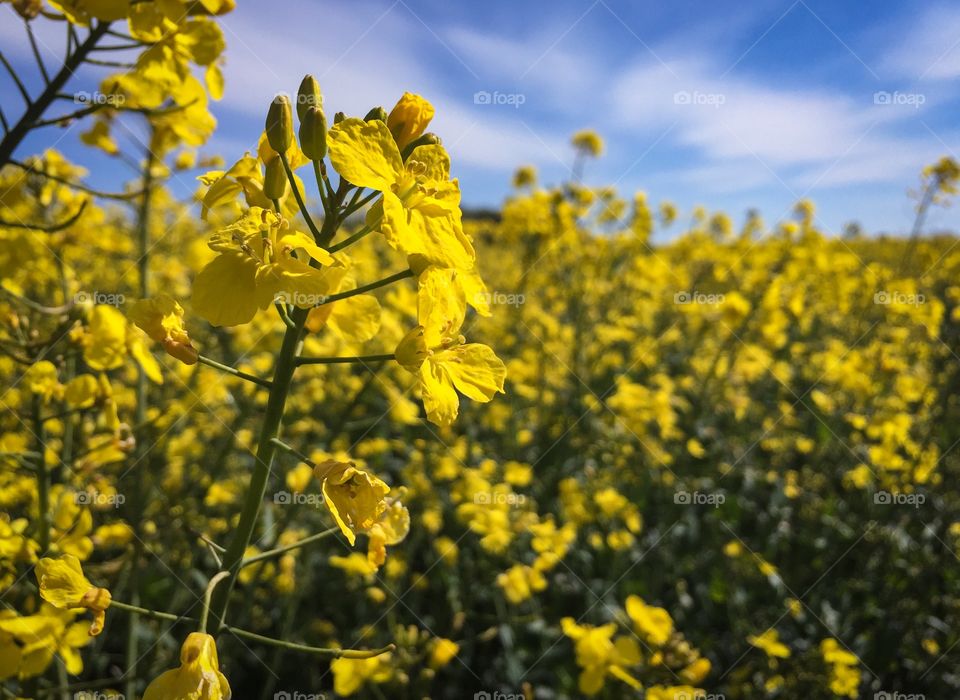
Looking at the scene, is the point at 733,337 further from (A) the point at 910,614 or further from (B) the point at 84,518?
(B) the point at 84,518

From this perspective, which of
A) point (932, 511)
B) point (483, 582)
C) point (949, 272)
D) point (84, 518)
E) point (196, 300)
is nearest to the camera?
point (196, 300)

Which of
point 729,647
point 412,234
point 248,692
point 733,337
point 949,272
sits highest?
point 949,272

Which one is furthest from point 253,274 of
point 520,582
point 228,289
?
point 520,582

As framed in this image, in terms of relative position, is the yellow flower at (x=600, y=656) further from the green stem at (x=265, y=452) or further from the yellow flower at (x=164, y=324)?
the yellow flower at (x=164, y=324)

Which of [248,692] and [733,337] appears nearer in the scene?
[248,692]

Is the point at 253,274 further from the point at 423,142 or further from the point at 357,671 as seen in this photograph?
the point at 357,671

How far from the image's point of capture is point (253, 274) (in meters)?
0.98

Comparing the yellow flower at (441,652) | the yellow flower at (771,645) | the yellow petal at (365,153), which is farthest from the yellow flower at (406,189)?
the yellow flower at (771,645)

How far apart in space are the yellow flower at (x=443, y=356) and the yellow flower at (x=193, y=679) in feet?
1.64

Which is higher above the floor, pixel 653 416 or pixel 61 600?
pixel 653 416

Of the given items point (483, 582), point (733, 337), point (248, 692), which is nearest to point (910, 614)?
point (733, 337)

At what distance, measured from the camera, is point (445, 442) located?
413 cm

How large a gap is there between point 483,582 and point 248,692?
1.36 m

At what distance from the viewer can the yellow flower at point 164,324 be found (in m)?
1.02
